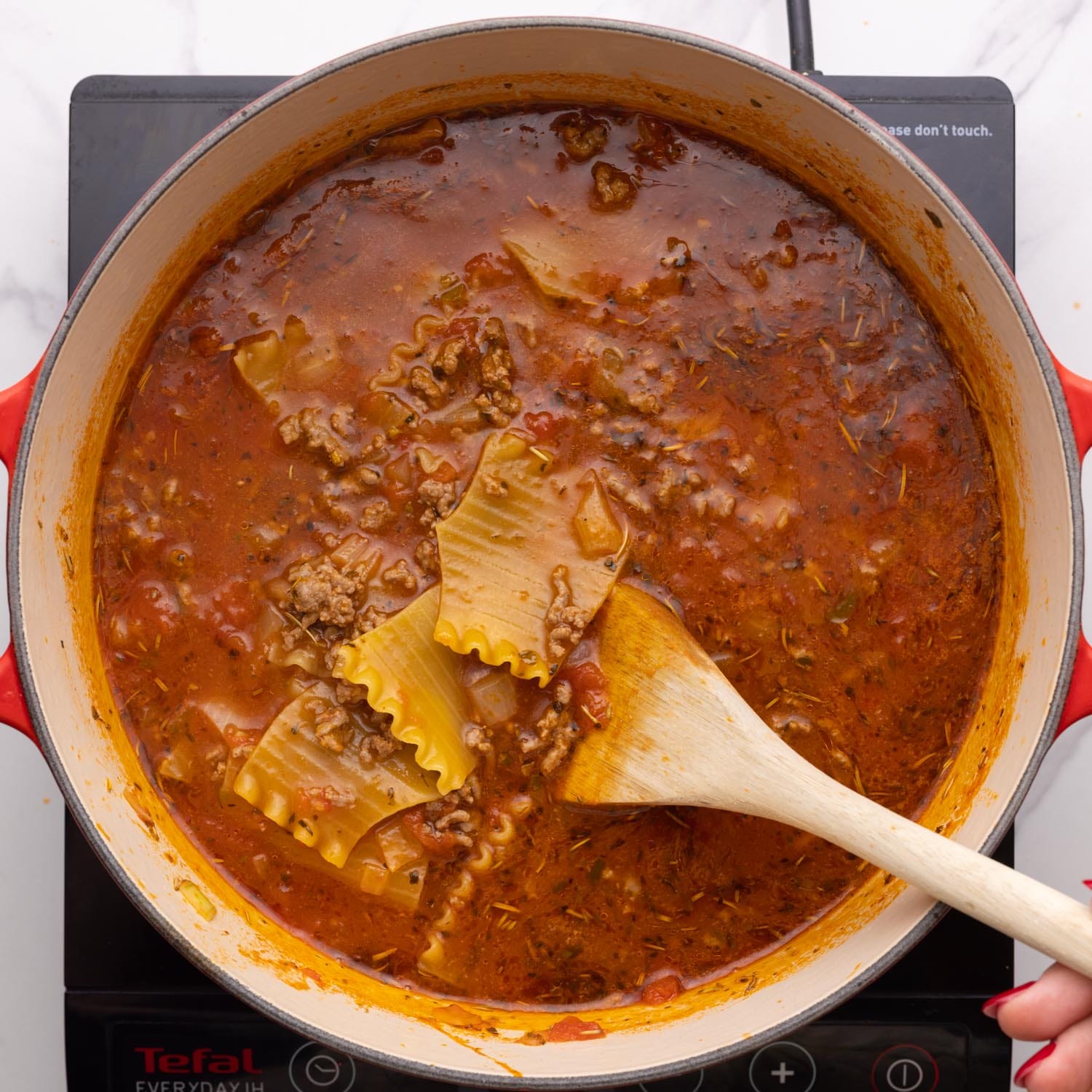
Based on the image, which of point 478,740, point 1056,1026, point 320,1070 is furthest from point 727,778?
point 320,1070

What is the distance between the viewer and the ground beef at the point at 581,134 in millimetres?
2430

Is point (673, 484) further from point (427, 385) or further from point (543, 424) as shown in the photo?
point (427, 385)

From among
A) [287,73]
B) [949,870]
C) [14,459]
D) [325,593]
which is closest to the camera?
[949,870]

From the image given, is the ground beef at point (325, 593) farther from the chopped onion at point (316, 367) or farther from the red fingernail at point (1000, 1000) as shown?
the red fingernail at point (1000, 1000)

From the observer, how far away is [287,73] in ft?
8.97

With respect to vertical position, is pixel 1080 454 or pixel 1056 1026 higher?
pixel 1080 454

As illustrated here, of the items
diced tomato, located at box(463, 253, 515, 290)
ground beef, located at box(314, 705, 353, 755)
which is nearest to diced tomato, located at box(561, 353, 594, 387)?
diced tomato, located at box(463, 253, 515, 290)

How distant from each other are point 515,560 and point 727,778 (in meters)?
0.65

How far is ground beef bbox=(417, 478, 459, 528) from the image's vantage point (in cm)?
233

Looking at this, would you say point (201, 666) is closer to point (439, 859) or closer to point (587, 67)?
point (439, 859)

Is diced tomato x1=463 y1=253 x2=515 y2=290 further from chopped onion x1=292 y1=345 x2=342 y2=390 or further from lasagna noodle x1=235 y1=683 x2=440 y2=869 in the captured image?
lasagna noodle x1=235 y1=683 x2=440 y2=869

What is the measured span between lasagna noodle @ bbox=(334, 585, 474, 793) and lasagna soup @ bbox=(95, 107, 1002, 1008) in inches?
0.5

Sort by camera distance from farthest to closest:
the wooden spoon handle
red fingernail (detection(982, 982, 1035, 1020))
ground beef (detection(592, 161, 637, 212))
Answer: ground beef (detection(592, 161, 637, 212)), red fingernail (detection(982, 982, 1035, 1020)), the wooden spoon handle

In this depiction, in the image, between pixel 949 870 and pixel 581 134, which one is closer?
pixel 949 870
